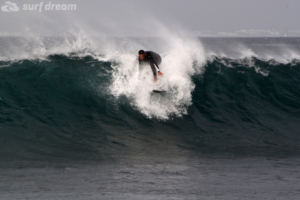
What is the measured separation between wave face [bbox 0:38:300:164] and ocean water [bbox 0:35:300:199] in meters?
0.04

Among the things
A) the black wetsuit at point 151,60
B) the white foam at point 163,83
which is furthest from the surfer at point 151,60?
the white foam at point 163,83

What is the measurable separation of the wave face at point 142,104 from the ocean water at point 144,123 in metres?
0.04

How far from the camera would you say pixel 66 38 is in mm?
15031

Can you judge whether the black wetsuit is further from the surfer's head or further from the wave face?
the wave face

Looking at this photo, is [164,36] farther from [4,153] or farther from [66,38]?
[4,153]

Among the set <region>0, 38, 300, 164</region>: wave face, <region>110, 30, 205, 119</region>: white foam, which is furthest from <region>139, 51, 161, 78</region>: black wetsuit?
<region>0, 38, 300, 164</region>: wave face

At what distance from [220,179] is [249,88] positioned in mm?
7550

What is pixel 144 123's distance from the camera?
10227mm

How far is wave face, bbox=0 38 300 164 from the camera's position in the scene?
28.6 ft

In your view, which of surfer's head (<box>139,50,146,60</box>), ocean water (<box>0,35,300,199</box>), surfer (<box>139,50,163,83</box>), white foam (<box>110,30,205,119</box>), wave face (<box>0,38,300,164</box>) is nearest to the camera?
ocean water (<box>0,35,300,199</box>)

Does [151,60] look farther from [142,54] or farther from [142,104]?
[142,104]

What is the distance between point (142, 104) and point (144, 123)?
0.99m

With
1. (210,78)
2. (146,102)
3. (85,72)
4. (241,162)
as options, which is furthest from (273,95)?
(85,72)

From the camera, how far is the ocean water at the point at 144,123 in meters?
5.91
